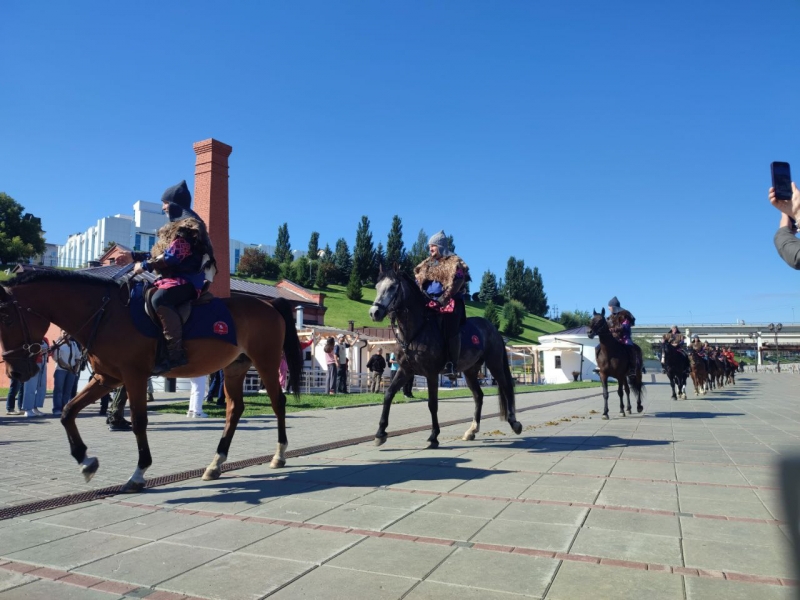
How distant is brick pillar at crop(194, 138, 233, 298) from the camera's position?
92.9ft

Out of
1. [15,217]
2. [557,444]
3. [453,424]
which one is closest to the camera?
[557,444]

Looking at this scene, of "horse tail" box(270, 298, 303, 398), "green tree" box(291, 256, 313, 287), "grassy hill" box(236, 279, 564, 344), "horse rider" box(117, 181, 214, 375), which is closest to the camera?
"horse rider" box(117, 181, 214, 375)

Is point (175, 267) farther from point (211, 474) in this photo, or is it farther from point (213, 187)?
point (213, 187)

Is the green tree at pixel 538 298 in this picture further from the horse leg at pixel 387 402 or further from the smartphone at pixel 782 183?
the smartphone at pixel 782 183

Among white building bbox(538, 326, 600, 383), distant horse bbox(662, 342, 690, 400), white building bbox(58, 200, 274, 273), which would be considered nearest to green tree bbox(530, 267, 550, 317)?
white building bbox(58, 200, 274, 273)

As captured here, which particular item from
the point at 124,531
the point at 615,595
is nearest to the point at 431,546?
the point at 615,595

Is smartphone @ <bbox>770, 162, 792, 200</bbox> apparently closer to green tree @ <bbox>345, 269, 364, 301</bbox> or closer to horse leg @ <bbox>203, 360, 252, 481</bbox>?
horse leg @ <bbox>203, 360, 252, 481</bbox>

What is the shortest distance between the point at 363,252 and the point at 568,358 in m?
64.4

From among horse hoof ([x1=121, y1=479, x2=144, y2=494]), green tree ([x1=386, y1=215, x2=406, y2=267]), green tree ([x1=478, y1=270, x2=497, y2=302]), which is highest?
green tree ([x1=386, y1=215, x2=406, y2=267])

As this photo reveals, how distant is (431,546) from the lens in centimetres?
359

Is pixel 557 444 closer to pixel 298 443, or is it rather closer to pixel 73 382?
pixel 298 443

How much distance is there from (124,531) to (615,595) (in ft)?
10.8

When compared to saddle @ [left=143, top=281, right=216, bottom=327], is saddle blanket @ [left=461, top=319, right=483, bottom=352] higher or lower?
lower

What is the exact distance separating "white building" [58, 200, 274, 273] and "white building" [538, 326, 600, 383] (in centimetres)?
8640
